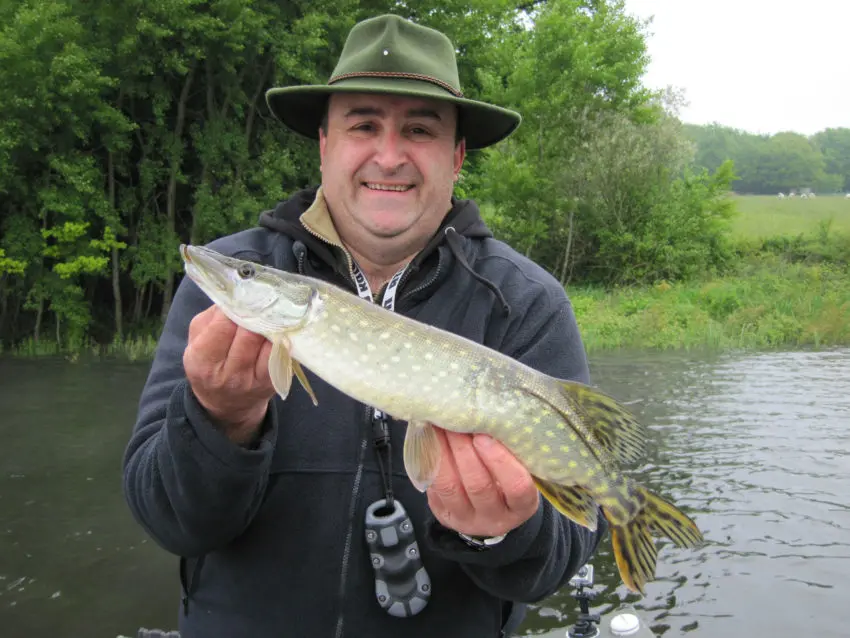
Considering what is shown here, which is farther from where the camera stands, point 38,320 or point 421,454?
point 38,320

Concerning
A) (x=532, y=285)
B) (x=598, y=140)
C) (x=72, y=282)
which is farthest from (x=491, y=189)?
(x=532, y=285)

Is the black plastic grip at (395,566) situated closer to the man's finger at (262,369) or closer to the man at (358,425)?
the man at (358,425)

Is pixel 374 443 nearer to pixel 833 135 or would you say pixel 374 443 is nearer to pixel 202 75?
pixel 202 75

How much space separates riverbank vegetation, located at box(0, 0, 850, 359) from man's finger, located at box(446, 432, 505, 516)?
13.9 metres

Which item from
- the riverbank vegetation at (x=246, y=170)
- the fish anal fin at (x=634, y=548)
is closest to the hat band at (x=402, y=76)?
the fish anal fin at (x=634, y=548)

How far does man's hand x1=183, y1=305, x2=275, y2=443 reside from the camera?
1873 mm

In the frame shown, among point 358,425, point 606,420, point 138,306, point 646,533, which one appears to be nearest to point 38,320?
point 138,306

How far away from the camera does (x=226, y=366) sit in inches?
74.4

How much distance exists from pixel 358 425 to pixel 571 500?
0.67 metres

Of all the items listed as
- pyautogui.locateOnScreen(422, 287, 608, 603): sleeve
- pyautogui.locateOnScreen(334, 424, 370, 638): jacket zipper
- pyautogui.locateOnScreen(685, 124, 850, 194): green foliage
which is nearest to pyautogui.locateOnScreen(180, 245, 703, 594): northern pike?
pyautogui.locateOnScreen(422, 287, 608, 603): sleeve

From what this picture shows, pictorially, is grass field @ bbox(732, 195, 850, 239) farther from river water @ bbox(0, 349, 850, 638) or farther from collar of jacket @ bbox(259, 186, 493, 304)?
collar of jacket @ bbox(259, 186, 493, 304)

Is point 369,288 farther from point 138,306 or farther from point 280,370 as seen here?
point 138,306

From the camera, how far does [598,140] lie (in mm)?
23125

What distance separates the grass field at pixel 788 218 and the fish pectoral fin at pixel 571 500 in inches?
1003
